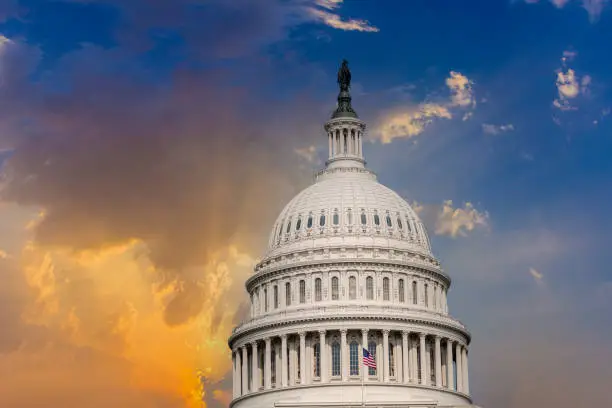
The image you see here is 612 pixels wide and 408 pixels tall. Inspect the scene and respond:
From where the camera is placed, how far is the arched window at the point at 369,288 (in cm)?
15675

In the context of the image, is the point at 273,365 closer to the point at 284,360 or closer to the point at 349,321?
the point at 284,360

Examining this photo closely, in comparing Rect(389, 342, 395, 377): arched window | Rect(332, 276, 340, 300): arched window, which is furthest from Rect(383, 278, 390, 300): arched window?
Rect(389, 342, 395, 377): arched window

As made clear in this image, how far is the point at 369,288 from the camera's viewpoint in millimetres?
157500

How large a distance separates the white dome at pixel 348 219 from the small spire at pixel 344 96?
22.7 feet

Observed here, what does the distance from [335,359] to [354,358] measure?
2047 mm

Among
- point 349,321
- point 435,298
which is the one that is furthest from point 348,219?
point 349,321

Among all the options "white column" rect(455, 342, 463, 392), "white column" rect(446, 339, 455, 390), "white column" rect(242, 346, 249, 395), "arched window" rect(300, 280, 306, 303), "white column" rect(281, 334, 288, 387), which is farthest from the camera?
"white column" rect(242, 346, 249, 395)

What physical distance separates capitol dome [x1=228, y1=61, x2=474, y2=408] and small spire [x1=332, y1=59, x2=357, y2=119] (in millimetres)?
1815

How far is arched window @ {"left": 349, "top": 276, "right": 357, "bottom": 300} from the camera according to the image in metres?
156

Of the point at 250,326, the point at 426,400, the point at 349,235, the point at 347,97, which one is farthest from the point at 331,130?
the point at 426,400

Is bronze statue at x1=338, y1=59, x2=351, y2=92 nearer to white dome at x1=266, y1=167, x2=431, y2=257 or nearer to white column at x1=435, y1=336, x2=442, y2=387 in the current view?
white dome at x1=266, y1=167, x2=431, y2=257

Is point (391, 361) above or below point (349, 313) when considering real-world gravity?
below

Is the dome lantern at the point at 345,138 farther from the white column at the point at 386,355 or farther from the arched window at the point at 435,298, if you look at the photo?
the white column at the point at 386,355

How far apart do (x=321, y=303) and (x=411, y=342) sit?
417 inches
